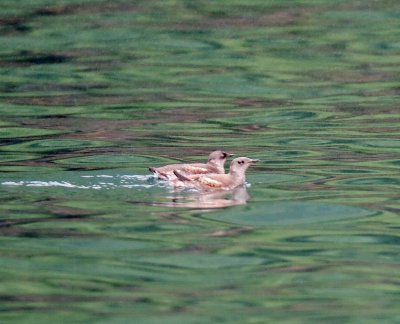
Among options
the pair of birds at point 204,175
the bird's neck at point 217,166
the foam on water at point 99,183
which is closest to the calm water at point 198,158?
the foam on water at point 99,183

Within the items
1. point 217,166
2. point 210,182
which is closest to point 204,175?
point 210,182

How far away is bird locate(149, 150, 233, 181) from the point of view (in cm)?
1330

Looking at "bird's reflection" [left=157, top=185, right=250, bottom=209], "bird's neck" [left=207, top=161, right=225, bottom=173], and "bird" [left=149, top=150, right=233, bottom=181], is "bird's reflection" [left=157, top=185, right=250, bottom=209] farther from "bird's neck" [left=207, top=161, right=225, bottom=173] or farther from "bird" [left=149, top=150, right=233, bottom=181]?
"bird's neck" [left=207, top=161, right=225, bottom=173]

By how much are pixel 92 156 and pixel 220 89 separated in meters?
5.33

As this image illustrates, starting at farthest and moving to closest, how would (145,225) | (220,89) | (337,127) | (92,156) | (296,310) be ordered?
(220,89) < (337,127) < (92,156) < (145,225) < (296,310)

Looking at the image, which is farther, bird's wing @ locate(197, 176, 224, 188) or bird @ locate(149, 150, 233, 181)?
bird's wing @ locate(197, 176, 224, 188)

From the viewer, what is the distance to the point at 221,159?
13984 millimetres

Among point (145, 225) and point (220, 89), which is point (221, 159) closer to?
point (145, 225)

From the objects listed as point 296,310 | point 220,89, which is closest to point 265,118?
point 220,89

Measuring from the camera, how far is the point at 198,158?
1527cm

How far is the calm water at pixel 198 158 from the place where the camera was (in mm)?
10219

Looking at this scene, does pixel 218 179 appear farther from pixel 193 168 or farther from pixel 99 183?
pixel 99 183

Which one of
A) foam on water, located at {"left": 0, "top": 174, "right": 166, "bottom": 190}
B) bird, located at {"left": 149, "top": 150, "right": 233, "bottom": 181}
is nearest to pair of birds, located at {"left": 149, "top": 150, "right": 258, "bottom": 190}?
bird, located at {"left": 149, "top": 150, "right": 233, "bottom": 181}

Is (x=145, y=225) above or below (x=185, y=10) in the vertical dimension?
below
